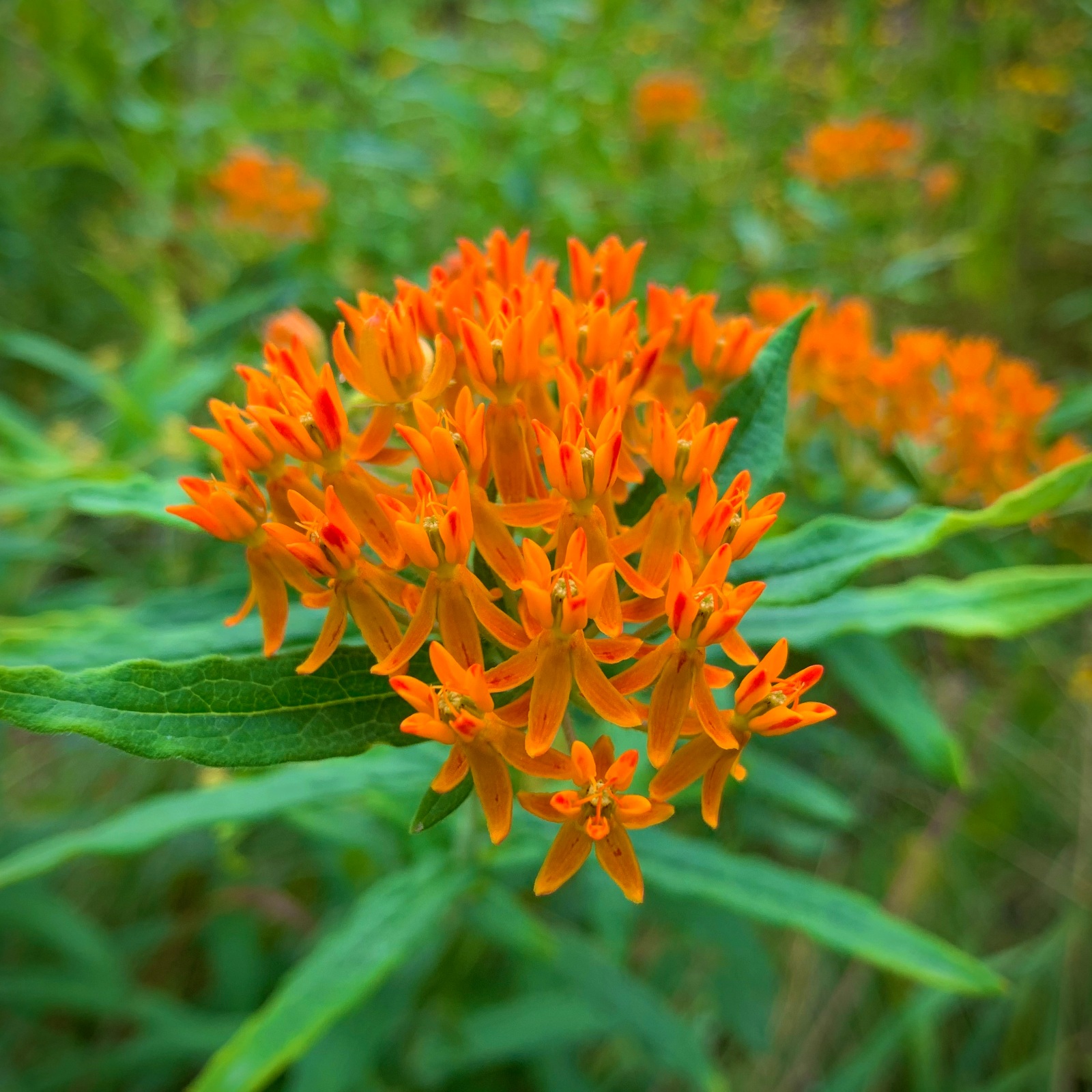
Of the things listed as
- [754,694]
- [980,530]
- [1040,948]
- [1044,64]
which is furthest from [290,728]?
[1044,64]

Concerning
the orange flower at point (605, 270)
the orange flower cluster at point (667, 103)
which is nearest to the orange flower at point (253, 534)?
the orange flower at point (605, 270)

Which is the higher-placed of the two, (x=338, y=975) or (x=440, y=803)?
(x=440, y=803)

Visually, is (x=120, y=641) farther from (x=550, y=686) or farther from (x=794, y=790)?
(x=794, y=790)

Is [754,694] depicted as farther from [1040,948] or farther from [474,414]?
[1040,948]

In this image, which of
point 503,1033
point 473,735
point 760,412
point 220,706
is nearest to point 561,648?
point 473,735

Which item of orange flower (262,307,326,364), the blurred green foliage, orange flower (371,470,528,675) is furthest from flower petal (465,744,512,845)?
orange flower (262,307,326,364)

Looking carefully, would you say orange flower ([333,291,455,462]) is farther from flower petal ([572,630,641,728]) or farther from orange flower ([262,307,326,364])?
orange flower ([262,307,326,364])
